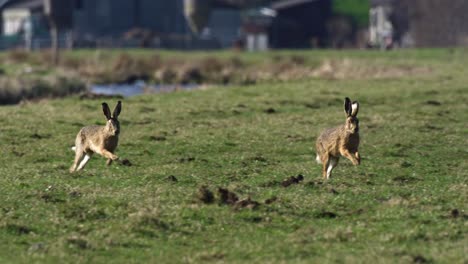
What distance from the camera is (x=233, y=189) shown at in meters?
20.4

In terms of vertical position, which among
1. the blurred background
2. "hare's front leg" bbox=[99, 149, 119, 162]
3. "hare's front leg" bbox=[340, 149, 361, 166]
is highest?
"hare's front leg" bbox=[340, 149, 361, 166]

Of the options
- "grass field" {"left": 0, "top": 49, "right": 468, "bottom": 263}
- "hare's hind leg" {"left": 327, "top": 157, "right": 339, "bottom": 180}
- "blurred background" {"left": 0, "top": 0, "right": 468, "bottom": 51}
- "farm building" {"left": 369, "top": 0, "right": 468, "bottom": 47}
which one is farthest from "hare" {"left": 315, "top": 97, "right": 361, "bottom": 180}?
"farm building" {"left": 369, "top": 0, "right": 468, "bottom": 47}

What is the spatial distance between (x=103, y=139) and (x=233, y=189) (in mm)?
2537

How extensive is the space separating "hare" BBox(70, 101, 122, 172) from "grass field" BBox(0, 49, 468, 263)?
20.4 inches

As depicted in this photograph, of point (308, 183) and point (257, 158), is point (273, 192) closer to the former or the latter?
point (308, 183)

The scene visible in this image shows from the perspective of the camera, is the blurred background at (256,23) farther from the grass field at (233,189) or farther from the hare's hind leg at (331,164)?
the hare's hind leg at (331,164)

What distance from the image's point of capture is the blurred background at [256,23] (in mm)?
119750

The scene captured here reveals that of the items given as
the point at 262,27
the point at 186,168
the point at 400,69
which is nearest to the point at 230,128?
the point at 186,168

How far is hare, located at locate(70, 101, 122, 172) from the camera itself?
21.2 m

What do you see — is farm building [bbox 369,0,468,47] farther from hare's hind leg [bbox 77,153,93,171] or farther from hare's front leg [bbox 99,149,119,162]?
hare's front leg [bbox 99,149,119,162]

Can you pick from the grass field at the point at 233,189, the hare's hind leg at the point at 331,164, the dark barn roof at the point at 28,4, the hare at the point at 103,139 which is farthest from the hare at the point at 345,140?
the dark barn roof at the point at 28,4

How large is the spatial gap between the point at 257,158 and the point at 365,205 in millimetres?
6344

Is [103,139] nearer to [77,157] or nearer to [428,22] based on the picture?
[77,157]

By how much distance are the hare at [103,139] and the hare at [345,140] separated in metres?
3.56
